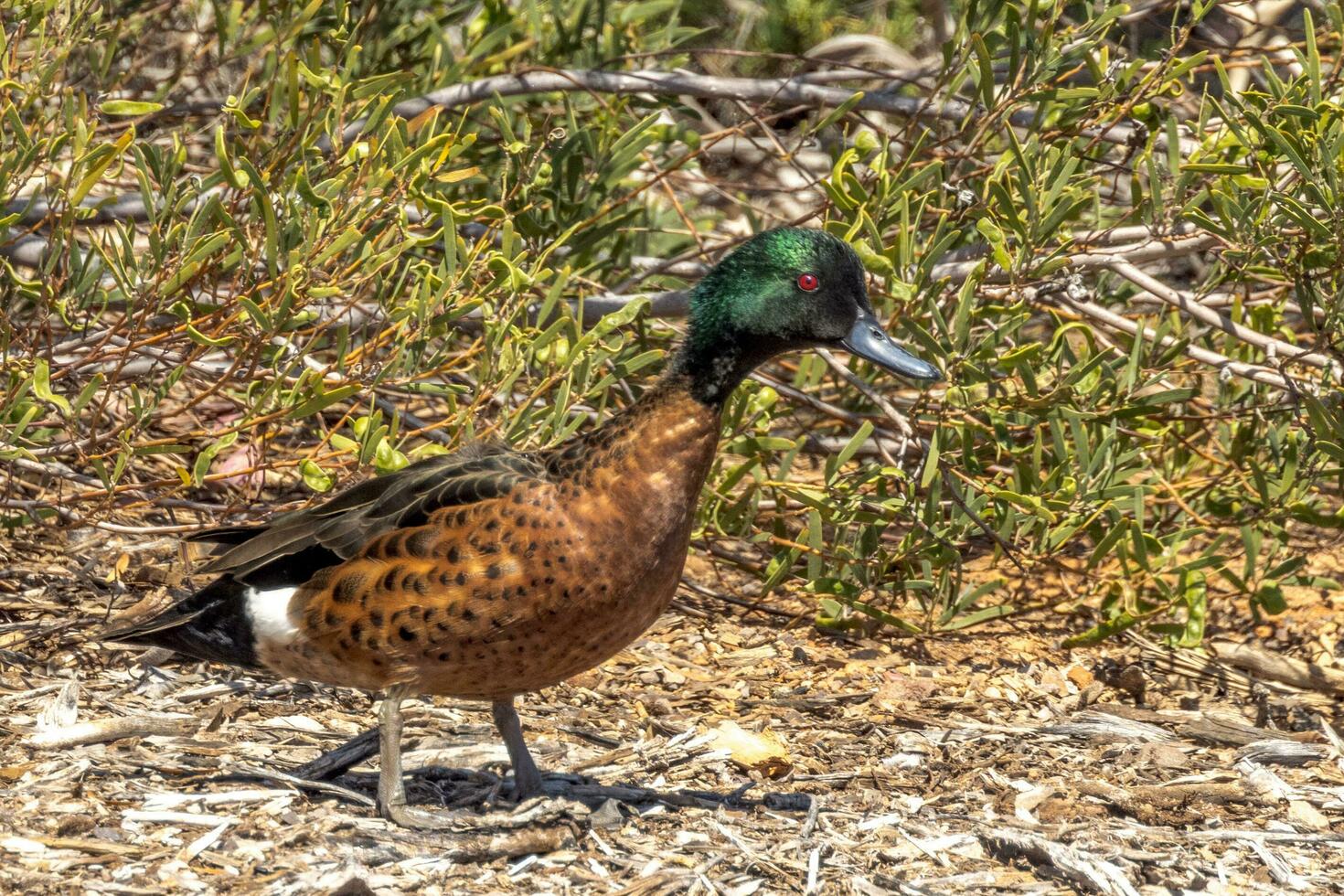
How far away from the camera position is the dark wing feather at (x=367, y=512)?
13.2 feet

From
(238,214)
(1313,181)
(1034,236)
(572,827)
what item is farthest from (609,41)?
(572,827)

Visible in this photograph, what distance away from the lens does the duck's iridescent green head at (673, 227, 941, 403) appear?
3.99 m

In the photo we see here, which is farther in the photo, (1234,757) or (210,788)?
(1234,757)

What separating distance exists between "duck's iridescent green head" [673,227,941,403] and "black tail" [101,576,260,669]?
1359 mm

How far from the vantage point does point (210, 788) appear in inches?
156

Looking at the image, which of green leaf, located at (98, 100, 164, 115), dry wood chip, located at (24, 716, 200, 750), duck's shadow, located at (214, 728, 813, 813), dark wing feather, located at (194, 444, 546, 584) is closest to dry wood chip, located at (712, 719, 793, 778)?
duck's shadow, located at (214, 728, 813, 813)

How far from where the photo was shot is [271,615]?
4.16 meters

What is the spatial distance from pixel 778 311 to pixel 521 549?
0.89 m

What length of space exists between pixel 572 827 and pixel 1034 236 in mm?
2251

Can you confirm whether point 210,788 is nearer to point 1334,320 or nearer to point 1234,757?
point 1234,757

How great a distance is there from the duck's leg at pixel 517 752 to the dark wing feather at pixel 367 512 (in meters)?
0.57

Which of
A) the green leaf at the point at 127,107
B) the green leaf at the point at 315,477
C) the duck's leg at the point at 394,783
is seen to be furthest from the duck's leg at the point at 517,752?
the green leaf at the point at 127,107

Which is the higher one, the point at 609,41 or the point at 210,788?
the point at 609,41

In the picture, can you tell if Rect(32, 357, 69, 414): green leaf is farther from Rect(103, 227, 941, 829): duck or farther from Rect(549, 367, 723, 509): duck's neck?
Rect(549, 367, 723, 509): duck's neck
